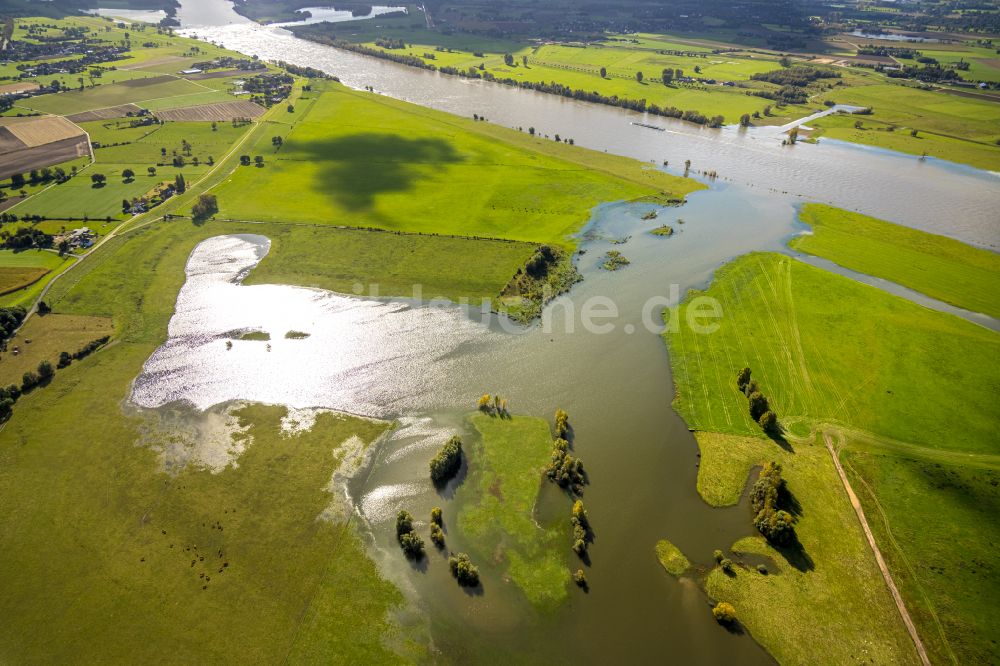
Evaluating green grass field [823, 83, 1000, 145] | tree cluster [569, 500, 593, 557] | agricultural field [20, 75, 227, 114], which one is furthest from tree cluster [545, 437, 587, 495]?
agricultural field [20, 75, 227, 114]

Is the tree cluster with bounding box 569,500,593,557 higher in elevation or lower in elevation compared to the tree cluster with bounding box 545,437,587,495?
lower

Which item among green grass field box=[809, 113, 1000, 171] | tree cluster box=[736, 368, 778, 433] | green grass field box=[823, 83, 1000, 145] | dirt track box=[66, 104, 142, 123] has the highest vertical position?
green grass field box=[823, 83, 1000, 145]

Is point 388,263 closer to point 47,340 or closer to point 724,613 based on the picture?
point 47,340

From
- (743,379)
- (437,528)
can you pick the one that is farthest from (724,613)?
(743,379)

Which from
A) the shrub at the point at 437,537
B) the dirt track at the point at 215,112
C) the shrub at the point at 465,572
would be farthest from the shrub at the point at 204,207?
the shrub at the point at 465,572

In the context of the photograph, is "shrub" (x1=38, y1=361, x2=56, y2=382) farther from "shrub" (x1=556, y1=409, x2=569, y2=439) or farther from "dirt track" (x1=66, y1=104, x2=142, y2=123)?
"dirt track" (x1=66, y1=104, x2=142, y2=123)

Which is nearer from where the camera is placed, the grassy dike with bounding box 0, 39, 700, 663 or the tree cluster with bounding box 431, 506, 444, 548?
the grassy dike with bounding box 0, 39, 700, 663
